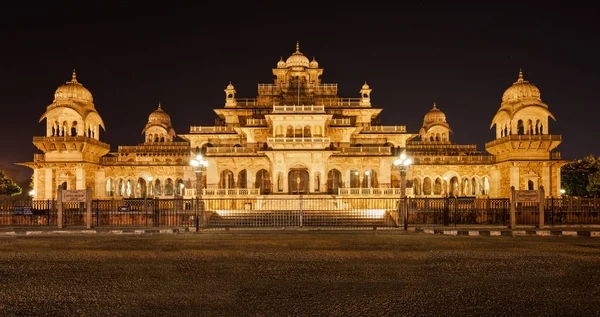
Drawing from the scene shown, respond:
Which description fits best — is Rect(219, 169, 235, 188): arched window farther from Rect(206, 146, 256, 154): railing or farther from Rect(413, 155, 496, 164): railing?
Rect(413, 155, 496, 164): railing

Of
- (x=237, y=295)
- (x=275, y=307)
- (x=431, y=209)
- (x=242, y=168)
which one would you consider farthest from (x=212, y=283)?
(x=242, y=168)

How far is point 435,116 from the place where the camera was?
73.1 meters

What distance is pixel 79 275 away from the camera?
33.6 ft

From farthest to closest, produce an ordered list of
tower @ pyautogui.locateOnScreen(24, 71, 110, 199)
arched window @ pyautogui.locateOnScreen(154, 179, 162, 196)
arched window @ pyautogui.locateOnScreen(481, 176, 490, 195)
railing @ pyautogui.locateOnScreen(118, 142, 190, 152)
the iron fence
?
railing @ pyautogui.locateOnScreen(118, 142, 190, 152) < arched window @ pyautogui.locateOnScreen(154, 179, 162, 196) < arched window @ pyautogui.locateOnScreen(481, 176, 490, 195) < tower @ pyautogui.locateOnScreen(24, 71, 110, 199) < the iron fence

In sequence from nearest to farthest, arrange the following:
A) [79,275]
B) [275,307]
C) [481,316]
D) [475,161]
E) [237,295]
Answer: [481,316] < [275,307] < [237,295] < [79,275] < [475,161]

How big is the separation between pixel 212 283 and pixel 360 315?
10.8 feet

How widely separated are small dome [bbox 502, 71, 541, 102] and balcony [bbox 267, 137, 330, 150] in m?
20.4

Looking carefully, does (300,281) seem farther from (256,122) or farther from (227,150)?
(256,122)

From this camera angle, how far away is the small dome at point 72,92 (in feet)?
162

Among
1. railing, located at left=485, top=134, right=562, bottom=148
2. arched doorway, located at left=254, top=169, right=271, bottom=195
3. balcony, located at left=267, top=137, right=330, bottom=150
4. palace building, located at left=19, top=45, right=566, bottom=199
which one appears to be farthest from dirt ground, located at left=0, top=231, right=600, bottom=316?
arched doorway, located at left=254, top=169, right=271, bottom=195

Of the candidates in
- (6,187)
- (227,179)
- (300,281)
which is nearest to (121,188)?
(227,179)

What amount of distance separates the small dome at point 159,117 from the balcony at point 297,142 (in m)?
33.4

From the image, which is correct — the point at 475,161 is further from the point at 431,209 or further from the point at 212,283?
the point at 212,283

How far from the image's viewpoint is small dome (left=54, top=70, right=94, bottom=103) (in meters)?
49.3
